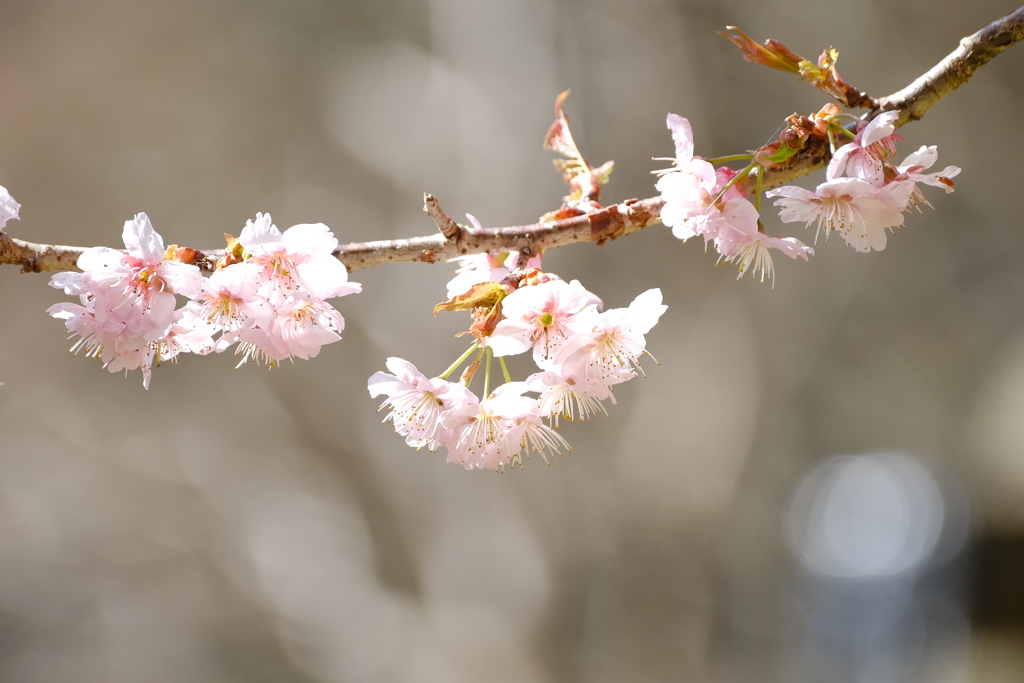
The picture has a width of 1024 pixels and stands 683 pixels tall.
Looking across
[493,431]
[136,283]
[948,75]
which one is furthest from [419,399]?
[948,75]

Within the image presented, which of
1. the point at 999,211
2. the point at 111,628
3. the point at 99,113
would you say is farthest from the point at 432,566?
the point at 999,211

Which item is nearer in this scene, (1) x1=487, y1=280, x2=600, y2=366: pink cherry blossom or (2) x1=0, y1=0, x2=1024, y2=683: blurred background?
(1) x1=487, y1=280, x2=600, y2=366: pink cherry blossom

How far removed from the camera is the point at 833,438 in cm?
304

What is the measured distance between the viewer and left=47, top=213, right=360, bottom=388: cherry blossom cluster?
649 millimetres

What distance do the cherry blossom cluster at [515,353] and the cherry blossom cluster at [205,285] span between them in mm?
123

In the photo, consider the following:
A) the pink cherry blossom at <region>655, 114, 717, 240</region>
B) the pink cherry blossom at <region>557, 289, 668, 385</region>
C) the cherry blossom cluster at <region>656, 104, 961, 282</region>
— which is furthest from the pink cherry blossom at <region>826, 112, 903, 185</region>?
the pink cherry blossom at <region>557, 289, 668, 385</region>

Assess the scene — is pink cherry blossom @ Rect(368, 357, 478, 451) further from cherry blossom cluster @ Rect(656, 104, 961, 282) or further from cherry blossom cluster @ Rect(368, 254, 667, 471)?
cherry blossom cluster @ Rect(656, 104, 961, 282)

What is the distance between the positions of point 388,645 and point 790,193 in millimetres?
2666

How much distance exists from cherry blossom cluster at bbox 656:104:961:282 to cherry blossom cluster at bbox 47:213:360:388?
1.16ft

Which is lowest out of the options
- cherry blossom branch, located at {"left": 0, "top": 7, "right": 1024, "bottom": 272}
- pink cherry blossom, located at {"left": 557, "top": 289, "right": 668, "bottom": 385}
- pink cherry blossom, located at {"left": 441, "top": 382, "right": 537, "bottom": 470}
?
pink cherry blossom, located at {"left": 441, "top": 382, "right": 537, "bottom": 470}

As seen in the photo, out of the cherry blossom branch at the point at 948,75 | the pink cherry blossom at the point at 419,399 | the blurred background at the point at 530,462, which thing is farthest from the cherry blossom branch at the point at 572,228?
the blurred background at the point at 530,462

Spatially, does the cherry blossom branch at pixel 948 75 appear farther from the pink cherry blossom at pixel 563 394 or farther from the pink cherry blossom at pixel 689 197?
the pink cherry blossom at pixel 563 394

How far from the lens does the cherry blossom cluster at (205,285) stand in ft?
2.13

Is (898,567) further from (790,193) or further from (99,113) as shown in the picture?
(99,113)
